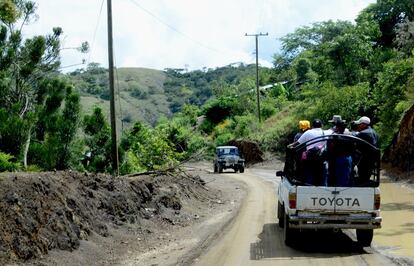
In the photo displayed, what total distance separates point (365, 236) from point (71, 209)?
20.8 ft

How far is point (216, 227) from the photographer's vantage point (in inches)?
644

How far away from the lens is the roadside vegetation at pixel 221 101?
22094mm

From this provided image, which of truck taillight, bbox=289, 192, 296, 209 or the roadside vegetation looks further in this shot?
the roadside vegetation

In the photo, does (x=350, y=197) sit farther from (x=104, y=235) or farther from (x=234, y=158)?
(x=234, y=158)

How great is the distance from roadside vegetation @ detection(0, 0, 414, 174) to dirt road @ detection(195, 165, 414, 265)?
6.65 m

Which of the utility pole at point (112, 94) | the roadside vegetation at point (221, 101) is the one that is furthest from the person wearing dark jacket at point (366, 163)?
the utility pole at point (112, 94)

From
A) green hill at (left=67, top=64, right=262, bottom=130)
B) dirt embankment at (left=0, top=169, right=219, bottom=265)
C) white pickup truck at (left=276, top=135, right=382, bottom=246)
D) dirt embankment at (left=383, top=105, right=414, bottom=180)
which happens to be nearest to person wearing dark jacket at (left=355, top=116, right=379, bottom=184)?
white pickup truck at (left=276, top=135, right=382, bottom=246)

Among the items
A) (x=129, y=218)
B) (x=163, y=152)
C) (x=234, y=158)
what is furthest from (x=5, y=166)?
(x=234, y=158)

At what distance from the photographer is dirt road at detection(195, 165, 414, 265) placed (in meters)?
11.0

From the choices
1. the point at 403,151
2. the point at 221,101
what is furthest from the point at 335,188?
the point at 221,101

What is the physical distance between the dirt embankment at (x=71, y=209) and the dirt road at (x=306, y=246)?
2576 mm

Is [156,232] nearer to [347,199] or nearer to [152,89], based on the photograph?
[347,199]

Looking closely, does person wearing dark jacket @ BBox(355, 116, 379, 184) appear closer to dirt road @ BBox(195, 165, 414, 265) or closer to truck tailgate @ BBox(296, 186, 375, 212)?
truck tailgate @ BBox(296, 186, 375, 212)

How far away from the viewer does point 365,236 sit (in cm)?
1220
